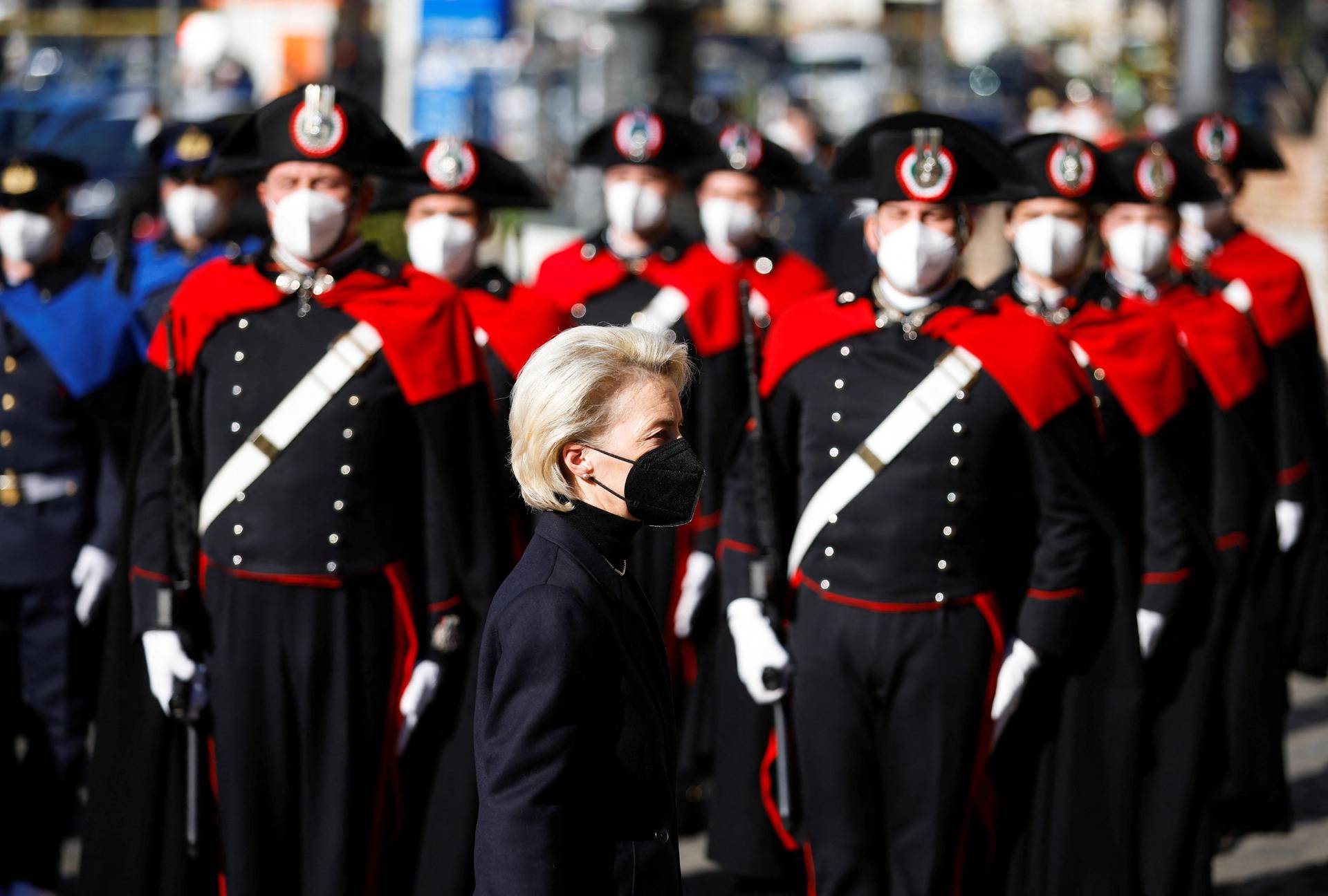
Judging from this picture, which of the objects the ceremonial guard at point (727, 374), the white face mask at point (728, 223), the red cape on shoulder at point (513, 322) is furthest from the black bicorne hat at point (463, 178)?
the white face mask at point (728, 223)

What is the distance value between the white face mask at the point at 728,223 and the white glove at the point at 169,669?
11.0ft

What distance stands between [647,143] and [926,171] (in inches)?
104

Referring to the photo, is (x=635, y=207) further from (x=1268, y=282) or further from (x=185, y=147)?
(x=1268, y=282)

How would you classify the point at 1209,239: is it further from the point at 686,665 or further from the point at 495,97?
the point at 495,97

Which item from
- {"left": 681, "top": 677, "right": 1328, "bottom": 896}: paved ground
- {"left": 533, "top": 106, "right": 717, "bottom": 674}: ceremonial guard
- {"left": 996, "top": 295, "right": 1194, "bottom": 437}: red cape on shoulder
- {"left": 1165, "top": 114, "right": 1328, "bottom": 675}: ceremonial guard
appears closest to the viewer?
{"left": 996, "top": 295, "right": 1194, "bottom": 437}: red cape on shoulder

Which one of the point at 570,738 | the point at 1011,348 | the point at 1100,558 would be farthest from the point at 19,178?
the point at 570,738

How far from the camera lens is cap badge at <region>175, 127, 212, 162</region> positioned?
757cm

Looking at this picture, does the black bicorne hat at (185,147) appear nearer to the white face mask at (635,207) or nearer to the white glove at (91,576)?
the white face mask at (635,207)

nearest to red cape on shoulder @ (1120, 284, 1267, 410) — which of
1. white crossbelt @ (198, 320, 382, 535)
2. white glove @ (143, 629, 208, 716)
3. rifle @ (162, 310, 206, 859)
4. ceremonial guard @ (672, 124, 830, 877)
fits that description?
ceremonial guard @ (672, 124, 830, 877)

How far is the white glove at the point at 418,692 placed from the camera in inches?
201

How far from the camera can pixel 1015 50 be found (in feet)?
97.0

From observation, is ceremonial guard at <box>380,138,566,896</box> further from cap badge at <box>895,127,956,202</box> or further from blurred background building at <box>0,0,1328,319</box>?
blurred background building at <box>0,0,1328,319</box>

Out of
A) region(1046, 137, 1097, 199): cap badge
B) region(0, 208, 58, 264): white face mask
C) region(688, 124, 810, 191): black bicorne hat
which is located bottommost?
region(0, 208, 58, 264): white face mask

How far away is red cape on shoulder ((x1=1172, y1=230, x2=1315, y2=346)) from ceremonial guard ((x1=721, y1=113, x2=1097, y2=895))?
7.45ft
